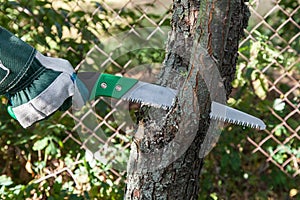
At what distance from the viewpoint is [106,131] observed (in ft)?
10.1

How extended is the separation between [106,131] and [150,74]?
0.38 metres

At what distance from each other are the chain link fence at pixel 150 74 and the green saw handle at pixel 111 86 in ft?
A: 3.91

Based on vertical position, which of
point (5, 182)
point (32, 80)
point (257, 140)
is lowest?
point (5, 182)

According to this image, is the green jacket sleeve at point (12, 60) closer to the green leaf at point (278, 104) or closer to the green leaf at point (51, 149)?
the green leaf at point (51, 149)

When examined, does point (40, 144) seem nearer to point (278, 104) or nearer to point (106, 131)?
point (106, 131)

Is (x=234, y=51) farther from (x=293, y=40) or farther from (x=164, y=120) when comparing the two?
(x=293, y=40)

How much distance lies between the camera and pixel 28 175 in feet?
10.2

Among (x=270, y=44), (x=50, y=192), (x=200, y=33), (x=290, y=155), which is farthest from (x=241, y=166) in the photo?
(x=200, y=33)

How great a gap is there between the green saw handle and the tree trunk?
4.1 inches

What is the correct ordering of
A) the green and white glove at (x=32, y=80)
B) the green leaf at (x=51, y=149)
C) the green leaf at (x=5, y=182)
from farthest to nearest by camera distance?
the green leaf at (x=51, y=149) → the green leaf at (x=5, y=182) → the green and white glove at (x=32, y=80)

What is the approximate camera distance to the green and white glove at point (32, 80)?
5.56 ft

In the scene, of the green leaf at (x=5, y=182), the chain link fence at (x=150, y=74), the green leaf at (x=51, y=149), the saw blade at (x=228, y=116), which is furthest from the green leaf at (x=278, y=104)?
the green leaf at (x=5, y=182)

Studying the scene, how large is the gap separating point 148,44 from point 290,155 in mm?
918

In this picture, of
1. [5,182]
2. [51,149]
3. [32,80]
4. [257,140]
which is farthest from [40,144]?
[32,80]
